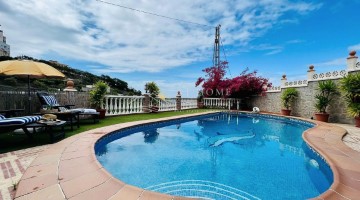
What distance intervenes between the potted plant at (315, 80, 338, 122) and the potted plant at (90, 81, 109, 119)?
11.2m

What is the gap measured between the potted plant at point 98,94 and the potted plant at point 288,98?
37.8 ft

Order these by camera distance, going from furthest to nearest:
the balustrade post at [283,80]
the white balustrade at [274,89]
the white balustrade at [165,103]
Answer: the white balustrade at [274,89]
the balustrade post at [283,80]
the white balustrade at [165,103]

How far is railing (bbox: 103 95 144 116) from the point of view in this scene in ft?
32.4

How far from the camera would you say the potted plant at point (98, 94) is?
8805mm

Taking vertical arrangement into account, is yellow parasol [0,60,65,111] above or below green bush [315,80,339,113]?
above

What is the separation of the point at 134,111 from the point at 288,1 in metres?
10.6

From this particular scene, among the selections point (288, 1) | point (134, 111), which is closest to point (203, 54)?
point (288, 1)

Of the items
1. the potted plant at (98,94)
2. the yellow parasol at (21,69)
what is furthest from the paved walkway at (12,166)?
the potted plant at (98,94)

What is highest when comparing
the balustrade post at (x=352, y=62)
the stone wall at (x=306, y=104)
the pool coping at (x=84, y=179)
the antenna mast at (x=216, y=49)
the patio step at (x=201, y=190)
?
the antenna mast at (x=216, y=49)

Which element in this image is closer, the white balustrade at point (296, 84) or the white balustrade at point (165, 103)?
the white balustrade at point (165, 103)

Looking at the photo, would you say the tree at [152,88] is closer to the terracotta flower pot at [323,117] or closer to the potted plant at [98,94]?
the potted plant at [98,94]

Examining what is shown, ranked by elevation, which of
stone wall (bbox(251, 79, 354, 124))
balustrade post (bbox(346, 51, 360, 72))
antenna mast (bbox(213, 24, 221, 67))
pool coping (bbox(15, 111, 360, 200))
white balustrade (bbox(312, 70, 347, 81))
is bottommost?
pool coping (bbox(15, 111, 360, 200))

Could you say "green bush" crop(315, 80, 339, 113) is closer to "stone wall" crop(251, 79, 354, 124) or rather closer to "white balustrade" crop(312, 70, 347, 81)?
"stone wall" crop(251, 79, 354, 124)

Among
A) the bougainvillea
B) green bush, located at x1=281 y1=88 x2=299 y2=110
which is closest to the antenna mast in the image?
the bougainvillea
